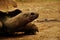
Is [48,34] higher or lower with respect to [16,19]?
lower

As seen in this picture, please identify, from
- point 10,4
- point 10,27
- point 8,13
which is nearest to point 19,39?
point 10,27

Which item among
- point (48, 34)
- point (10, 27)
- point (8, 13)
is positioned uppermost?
point (8, 13)

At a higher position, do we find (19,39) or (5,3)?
(5,3)

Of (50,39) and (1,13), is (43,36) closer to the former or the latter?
(50,39)

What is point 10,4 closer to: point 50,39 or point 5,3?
point 5,3

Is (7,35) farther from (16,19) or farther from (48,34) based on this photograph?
(48,34)

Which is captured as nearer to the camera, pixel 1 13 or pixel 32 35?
pixel 1 13

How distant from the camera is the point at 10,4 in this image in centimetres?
238

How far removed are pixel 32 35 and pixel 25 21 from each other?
222 millimetres

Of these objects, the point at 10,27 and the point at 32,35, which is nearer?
the point at 10,27

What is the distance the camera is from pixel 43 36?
2.37 m

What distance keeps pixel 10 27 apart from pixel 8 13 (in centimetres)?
15

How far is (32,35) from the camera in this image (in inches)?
94.3

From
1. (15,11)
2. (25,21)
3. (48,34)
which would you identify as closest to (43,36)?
(48,34)
